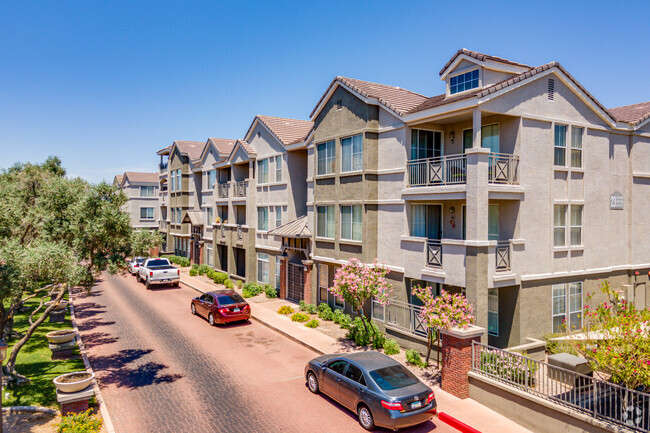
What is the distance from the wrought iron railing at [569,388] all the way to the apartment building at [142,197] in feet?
174

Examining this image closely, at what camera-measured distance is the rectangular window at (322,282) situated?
23469 millimetres

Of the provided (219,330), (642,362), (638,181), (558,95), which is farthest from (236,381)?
(638,181)

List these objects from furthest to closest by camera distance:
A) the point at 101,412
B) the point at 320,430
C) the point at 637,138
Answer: the point at 637,138 < the point at 101,412 < the point at 320,430

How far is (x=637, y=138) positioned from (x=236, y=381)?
20.9 meters

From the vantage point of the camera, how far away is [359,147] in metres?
20.6

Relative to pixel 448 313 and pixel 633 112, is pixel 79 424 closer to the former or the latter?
pixel 448 313

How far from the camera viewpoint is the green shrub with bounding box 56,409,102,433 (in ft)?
34.3

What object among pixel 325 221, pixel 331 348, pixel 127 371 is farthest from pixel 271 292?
pixel 127 371

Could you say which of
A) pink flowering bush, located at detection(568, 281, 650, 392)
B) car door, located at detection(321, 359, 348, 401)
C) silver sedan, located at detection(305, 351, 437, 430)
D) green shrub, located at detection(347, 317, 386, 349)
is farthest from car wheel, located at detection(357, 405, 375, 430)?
green shrub, located at detection(347, 317, 386, 349)

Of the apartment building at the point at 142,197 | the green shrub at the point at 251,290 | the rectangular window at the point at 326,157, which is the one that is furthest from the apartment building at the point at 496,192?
the apartment building at the point at 142,197

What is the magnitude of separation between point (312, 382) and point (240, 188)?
69.1 ft

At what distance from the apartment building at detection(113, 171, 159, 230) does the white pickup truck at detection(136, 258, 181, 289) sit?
82.4 ft

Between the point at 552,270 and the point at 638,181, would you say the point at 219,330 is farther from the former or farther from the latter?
the point at 638,181

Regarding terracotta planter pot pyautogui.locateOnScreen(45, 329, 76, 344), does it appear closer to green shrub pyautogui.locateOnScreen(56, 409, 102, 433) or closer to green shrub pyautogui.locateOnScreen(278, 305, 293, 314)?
green shrub pyautogui.locateOnScreen(56, 409, 102, 433)
